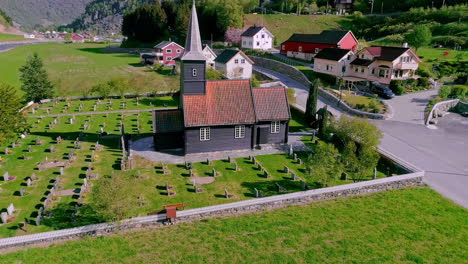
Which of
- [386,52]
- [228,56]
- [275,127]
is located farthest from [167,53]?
[275,127]

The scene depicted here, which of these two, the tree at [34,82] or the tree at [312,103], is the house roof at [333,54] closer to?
the tree at [312,103]

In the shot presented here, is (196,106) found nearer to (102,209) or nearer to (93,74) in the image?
(102,209)

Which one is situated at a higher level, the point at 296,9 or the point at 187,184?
the point at 296,9

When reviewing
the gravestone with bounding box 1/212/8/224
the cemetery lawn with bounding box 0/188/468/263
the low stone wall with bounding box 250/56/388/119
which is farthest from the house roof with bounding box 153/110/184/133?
the low stone wall with bounding box 250/56/388/119

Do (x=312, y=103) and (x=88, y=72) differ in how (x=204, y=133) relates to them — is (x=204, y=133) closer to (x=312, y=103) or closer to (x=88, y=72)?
(x=312, y=103)

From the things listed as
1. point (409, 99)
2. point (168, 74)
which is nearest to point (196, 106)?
point (409, 99)
